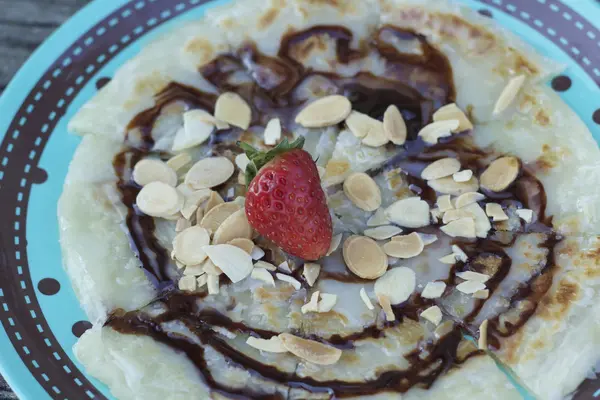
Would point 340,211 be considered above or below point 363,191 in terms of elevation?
below

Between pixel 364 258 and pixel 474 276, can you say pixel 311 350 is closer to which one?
pixel 364 258

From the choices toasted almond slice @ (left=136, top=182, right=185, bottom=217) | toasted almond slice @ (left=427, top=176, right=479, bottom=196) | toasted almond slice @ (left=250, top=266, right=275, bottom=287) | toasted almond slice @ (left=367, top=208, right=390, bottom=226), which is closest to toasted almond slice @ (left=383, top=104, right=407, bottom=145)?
toasted almond slice @ (left=427, top=176, right=479, bottom=196)

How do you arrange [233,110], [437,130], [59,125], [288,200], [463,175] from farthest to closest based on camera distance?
1. [59,125]
2. [233,110]
3. [437,130]
4. [463,175]
5. [288,200]

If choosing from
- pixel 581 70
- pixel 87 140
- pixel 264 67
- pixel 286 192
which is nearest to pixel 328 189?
pixel 286 192

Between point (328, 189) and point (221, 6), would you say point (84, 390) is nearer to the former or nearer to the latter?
point (328, 189)

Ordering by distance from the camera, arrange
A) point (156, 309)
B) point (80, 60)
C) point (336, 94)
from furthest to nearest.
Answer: point (80, 60), point (336, 94), point (156, 309)

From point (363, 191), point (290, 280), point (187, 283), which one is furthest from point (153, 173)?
point (363, 191)

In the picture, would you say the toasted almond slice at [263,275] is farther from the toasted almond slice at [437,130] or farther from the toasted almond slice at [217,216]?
the toasted almond slice at [437,130]
